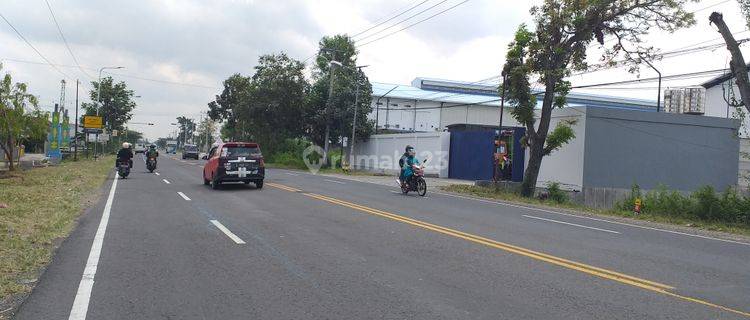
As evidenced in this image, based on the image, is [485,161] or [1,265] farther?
[485,161]

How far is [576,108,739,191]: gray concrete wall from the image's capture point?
27.6 meters

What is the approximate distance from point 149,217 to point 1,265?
5329 mm

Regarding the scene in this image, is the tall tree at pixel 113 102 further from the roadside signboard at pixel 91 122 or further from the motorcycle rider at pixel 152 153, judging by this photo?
the motorcycle rider at pixel 152 153

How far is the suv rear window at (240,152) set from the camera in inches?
819

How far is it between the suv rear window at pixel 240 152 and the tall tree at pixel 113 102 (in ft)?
169

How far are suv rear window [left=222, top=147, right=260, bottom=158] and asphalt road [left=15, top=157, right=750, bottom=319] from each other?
7.54 meters

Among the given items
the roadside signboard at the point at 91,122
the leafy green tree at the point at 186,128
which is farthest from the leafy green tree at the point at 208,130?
the roadside signboard at the point at 91,122

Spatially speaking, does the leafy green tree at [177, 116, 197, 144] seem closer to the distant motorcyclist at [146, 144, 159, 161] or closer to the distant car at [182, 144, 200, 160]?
the distant car at [182, 144, 200, 160]

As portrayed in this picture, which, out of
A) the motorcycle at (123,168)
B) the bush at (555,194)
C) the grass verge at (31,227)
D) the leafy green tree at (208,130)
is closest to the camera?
the grass verge at (31,227)

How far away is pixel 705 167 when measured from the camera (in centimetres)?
2967

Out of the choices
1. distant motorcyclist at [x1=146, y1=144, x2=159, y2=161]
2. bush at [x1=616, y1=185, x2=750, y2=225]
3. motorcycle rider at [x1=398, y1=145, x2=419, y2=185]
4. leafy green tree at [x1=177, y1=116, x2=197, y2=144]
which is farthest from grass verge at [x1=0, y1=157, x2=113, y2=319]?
leafy green tree at [x1=177, y1=116, x2=197, y2=144]

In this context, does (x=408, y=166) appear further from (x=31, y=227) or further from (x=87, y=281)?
(x=87, y=281)

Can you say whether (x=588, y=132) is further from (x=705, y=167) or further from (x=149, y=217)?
(x=149, y=217)

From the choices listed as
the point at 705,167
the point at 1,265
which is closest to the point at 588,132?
the point at 705,167
